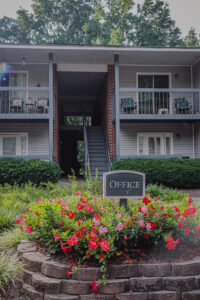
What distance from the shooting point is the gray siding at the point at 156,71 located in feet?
48.8

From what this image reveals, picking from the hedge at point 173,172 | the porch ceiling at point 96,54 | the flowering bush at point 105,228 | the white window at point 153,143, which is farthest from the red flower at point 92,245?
the white window at point 153,143

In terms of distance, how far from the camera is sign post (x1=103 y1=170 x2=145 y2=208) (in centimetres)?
383

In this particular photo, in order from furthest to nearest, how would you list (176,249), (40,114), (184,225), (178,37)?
(178,37)
(40,114)
(184,225)
(176,249)

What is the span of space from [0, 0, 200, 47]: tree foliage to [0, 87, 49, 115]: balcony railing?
1577cm

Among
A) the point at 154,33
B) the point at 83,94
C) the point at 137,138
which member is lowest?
the point at 137,138

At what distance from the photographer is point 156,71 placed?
14992 millimetres

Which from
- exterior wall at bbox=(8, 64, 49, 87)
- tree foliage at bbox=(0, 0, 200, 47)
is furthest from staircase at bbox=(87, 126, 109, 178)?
tree foliage at bbox=(0, 0, 200, 47)

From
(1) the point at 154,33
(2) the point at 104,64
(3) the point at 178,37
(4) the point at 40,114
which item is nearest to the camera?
(4) the point at 40,114

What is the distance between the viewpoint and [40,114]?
12.7 m

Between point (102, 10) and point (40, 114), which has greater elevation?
point (102, 10)

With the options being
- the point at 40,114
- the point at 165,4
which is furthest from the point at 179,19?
the point at 40,114

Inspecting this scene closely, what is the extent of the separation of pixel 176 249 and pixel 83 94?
58.9 feet

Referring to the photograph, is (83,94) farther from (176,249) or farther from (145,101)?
(176,249)

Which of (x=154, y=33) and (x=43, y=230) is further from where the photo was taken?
(x=154, y=33)
